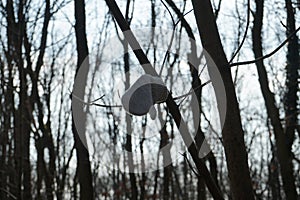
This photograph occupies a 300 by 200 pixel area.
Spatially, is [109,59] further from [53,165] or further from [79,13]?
[53,165]

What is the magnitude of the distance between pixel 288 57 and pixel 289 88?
514mm

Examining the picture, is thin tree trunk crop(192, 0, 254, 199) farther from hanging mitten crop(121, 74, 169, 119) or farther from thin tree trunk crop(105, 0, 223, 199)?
hanging mitten crop(121, 74, 169, 119)

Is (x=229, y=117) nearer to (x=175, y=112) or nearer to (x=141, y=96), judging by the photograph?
(x=175, y=112)

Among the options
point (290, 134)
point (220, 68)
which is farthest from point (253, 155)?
point (220, 68)

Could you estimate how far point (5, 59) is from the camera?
6.43 m

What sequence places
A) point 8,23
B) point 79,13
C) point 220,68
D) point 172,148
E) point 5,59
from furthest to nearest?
point 5,59 → point 8,23 → point 79,13 → point 172,148 → point 220,68

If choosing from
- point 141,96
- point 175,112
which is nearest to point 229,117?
point 175,112

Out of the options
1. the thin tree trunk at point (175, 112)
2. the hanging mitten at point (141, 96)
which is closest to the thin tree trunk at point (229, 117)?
the thin tree trunk at point (175, 112)

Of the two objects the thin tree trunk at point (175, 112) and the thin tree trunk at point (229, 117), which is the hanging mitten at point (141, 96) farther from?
the thin tree trunk at point (229, 117)

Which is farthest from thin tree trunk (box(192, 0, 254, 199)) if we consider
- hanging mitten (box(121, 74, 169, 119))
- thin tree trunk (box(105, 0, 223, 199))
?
hanging mitten (box(121, 74, 169, 119))

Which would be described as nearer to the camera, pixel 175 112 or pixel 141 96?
pixel 141 96

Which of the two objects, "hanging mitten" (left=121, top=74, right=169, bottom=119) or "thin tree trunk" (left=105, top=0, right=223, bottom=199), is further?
"thin tree trunk" (left=105, top=0, right=223, bottom=199)

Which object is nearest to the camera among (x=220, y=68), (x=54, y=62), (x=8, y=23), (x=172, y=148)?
(x=220, y=68)

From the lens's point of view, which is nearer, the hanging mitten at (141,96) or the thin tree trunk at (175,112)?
the hanging mitten at (141,96)
